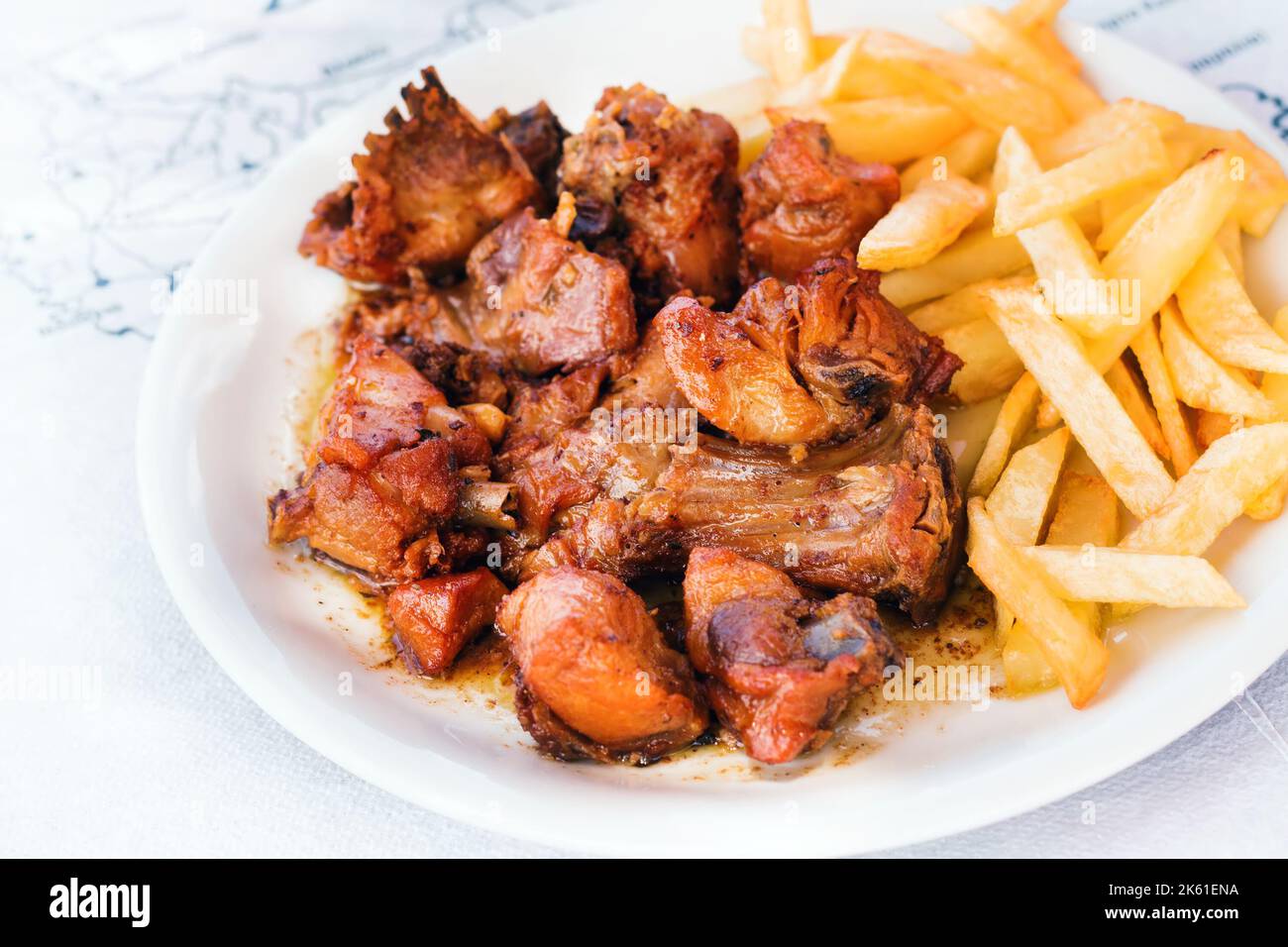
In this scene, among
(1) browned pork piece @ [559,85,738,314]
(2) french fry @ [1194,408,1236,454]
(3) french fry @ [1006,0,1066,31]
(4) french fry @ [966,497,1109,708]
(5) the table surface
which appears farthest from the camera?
(3) french fry @ [1006,0,1066,31]

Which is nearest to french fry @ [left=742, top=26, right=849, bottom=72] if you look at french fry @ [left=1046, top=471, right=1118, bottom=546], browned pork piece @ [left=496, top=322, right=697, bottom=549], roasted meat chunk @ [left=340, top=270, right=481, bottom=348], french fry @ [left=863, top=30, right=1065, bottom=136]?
french fry @ [left=863, top=30, right=1065, bottom=136]

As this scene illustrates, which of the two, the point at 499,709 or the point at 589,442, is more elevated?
the point at 589,442

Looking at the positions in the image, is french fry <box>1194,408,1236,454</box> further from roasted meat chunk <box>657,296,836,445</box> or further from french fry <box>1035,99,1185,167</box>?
roasted meat chunk <box>657,296,836,445</box>

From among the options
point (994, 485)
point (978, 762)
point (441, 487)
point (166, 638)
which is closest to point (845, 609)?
point (978, 762)

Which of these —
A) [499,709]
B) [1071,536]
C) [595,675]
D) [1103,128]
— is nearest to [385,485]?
[499,709]

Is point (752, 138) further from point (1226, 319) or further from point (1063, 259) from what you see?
point (1226, 319)

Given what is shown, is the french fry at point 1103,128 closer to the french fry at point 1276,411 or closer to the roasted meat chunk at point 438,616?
the french fry at point 1276,411

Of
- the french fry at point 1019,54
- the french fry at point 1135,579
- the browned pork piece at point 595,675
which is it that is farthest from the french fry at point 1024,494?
the french fry at point 1019,54
